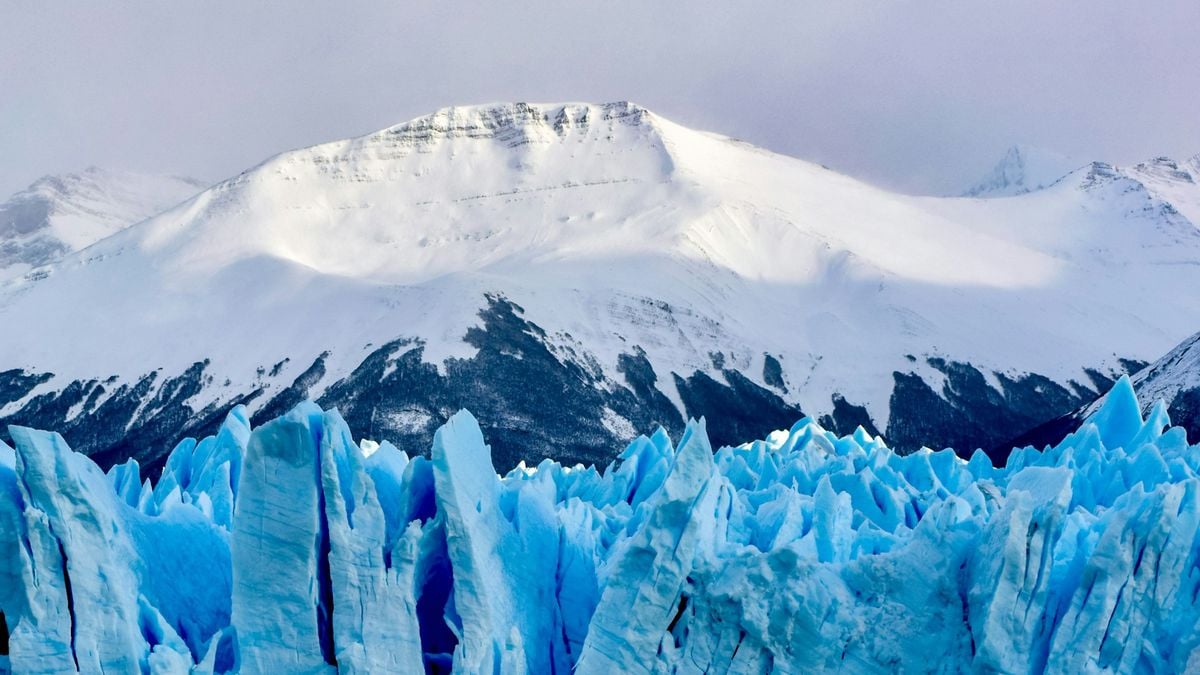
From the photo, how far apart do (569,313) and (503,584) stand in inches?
4240

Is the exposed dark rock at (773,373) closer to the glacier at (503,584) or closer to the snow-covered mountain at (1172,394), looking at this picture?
the snow-covered mountain at (1172,394)

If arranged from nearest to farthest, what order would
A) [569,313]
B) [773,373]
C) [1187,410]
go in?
[1187,410], [569,313], [773,373]

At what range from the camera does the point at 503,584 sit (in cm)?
2255

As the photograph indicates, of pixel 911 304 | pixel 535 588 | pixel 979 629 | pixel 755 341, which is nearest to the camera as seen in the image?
pixel 979 629

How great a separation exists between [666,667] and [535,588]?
333cm

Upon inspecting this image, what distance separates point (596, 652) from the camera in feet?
69.4

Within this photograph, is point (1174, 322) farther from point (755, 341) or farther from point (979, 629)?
point (979, 629)

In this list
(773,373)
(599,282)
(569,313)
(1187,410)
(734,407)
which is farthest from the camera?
(599,282)

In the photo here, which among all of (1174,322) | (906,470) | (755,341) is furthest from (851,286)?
(906,470)

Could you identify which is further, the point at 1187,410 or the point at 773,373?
the point at 773,373

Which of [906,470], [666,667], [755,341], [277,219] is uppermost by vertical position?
[277,219]

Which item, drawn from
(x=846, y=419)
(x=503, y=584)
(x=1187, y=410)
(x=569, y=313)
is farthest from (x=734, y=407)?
(x=503, y=584)

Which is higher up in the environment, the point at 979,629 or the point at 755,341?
the point at 755,341

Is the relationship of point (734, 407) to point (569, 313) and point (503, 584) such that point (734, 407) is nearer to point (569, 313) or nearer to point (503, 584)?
point (569, 313)
